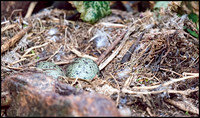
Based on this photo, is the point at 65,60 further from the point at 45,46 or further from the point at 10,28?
the point at 10,28

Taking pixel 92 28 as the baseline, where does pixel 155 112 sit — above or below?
below

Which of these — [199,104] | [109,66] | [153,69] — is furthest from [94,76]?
[199,104]

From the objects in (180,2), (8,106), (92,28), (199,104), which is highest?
(180,2)

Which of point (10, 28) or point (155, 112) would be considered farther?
point (10, 28)

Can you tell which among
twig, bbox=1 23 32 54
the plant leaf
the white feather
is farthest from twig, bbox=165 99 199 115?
twig, bbox=1 23 32 54

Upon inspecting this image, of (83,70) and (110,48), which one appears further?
(110,48)

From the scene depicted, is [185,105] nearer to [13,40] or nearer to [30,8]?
[13,40]

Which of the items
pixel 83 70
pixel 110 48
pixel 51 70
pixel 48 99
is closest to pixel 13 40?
pixel 51 70

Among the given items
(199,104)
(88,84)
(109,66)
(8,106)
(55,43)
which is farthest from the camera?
(55,43)
